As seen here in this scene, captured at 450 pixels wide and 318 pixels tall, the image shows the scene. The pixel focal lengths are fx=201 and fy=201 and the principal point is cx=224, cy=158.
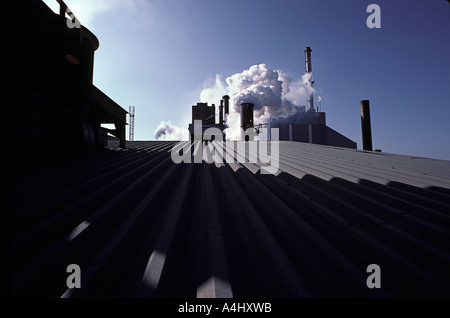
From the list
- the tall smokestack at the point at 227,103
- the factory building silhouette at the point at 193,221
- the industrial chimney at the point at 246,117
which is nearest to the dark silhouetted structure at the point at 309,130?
the tall smokestack at the point at 227,103

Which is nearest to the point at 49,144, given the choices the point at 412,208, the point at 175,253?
the point at 175,253

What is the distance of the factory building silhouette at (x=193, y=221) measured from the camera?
127 cm

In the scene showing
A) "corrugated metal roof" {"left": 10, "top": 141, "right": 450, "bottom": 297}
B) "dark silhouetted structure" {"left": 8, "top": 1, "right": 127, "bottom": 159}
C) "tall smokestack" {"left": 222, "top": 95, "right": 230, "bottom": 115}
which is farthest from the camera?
"tall smokestack" {"left": 222, "top": 95, "right": 230, "bottom": 115}

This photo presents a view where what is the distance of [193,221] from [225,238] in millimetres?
449

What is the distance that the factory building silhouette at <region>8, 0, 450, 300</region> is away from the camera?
127 cm

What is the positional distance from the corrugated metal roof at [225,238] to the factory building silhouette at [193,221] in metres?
0.01

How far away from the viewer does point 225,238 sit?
1712mm

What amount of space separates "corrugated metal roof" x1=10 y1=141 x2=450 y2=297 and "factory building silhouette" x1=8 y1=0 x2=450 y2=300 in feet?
0.03

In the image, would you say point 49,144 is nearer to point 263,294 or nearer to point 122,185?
point 122,185

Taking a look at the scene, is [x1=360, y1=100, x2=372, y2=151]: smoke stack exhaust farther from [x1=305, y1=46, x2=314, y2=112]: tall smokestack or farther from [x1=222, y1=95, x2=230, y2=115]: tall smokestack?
[x1=222, y1=95, x2=230, y2=115]: tall smokestack

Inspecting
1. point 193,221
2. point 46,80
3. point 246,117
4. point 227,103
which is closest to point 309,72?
point 227,103

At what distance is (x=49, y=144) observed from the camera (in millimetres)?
3904

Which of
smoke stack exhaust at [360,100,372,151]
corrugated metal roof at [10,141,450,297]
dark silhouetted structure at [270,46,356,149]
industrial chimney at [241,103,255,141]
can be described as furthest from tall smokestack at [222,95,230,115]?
corrugated metal roof at [10,141,450,297]

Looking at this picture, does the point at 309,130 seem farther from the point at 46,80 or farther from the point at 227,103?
the point at 46,80
